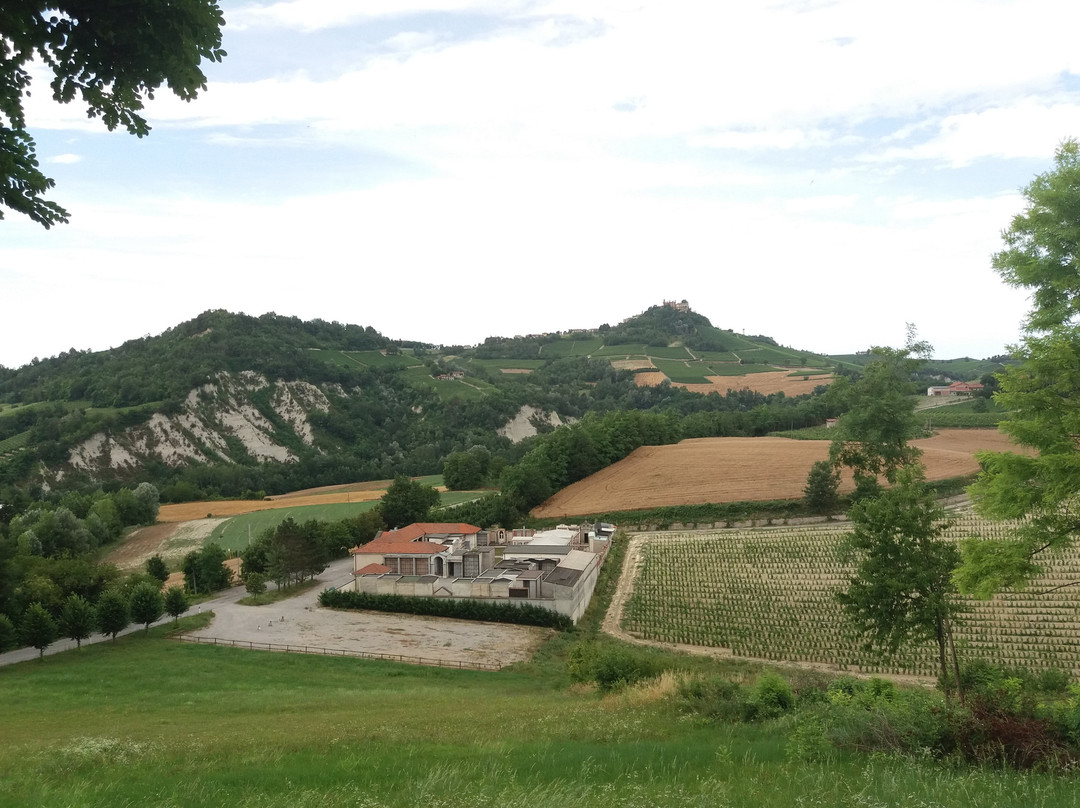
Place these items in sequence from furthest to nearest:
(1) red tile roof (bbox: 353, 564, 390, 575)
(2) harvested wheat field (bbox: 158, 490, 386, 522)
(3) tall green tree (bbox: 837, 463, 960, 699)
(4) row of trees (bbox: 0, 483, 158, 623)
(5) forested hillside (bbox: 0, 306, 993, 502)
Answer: (5) forested hillside (bbox: 0, 306, 993, 502) → (2) harvested wheat field (bbox: 158, 490, 386, 522) → (1) red tile roof (bbox: 353, 564, 390, 575) → (4) row of trees (bbox: 0, 483, 158, 623) → (3) tall green tree (bbox: 837, 463, 960, 699)

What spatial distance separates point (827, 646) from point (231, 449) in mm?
110516

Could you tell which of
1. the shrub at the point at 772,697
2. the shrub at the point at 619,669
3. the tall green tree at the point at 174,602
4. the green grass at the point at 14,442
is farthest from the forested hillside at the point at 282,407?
the shrub at the point at 772,697

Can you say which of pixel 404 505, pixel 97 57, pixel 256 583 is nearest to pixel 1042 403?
pixel 97 57

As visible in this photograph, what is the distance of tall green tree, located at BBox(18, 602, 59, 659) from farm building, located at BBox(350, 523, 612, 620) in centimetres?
1668

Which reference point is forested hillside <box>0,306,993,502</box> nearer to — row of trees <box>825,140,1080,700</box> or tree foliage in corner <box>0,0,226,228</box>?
row of trees <box>825,140,1080,700</box>

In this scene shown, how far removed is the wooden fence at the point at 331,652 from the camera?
30.6m

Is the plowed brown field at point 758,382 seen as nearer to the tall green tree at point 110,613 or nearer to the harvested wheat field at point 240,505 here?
the harvested wheat field at point 240,505

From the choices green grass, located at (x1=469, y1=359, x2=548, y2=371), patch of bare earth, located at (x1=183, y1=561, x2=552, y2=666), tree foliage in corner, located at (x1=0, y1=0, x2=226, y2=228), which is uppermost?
green grass, located at (x1=469, y1=359, x2=548, y2=371)

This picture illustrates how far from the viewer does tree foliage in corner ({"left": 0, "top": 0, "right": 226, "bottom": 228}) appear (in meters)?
5.54

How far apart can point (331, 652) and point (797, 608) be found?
24082 mm

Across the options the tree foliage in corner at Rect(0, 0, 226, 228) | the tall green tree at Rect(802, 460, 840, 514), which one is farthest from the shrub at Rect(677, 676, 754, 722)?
the tall green tree at Rect(802, 460, 840, 514)

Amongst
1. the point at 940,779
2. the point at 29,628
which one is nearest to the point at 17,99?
the point at 940,779

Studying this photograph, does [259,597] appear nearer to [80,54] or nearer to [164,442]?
[80,54]

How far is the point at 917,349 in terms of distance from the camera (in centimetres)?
4597
